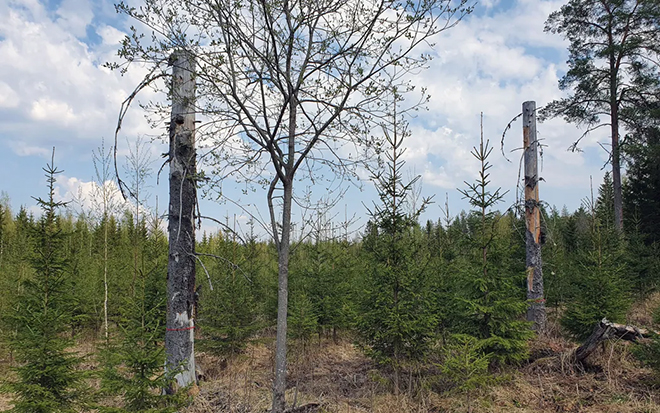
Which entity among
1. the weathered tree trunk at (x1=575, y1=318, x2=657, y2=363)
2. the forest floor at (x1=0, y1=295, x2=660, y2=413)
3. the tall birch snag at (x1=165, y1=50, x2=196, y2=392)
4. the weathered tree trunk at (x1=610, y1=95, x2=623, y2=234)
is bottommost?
the forest floor at (x1=0, y1=295, x2=660, y2=413)

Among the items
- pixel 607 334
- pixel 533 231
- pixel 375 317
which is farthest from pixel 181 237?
pixel 533 231

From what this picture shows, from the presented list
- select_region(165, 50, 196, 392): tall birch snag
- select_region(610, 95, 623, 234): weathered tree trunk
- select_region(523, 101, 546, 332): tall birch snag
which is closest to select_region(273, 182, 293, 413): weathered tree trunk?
select_region(165, 50, 196, 392): tall birch snag

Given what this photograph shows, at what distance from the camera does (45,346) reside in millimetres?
4582

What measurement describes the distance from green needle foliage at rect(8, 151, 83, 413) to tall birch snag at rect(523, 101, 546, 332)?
777 centimetres

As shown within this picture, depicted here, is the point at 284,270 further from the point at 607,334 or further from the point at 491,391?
the point at 607,334

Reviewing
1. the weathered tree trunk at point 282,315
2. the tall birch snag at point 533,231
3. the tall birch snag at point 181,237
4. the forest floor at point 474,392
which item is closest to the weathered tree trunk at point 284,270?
the weathered tree trunk at point 282,315

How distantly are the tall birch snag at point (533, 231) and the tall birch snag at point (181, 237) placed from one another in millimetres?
6396

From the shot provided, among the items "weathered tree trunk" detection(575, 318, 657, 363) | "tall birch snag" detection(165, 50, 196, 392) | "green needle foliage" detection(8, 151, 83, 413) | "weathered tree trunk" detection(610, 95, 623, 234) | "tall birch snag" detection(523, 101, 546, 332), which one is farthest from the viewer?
"weathered tree trunk" detection(610, 95, 623, 234)

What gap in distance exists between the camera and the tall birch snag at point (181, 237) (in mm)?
5586

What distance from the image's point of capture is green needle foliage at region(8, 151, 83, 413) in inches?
179

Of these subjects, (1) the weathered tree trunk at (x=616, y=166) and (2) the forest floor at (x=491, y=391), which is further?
(1) the weathered tree trunk at (x=616, y=166)

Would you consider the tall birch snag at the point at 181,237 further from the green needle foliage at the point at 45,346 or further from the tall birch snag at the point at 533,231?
the tall birch snag at the point at 533,231

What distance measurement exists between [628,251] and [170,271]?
1300cm

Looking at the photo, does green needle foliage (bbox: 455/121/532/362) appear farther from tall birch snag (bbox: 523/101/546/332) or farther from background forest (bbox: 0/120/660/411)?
tall birch snag (bbox: 523/101/546/332)
